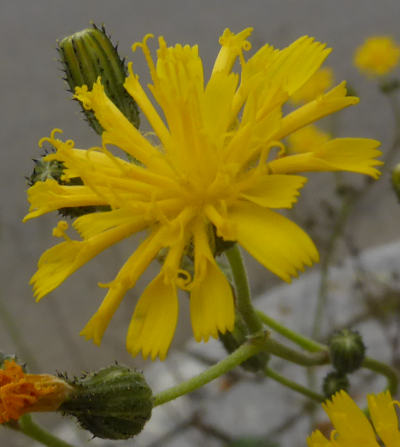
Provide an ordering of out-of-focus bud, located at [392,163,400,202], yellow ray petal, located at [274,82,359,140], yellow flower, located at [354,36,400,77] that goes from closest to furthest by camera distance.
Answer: yellow ray petal, located at [274,82,359,140]
out-of-focus bud, located at [392,163,400,202]
yellow flower, located at [354,36,400,77]

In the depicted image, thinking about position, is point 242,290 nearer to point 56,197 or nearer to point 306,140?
point 56,197

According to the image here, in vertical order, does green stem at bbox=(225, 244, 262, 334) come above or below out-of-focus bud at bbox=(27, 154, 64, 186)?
below

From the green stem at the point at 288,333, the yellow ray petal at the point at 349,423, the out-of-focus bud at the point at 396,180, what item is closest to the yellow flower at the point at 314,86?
the out-of-focus bud at the point at 396,180

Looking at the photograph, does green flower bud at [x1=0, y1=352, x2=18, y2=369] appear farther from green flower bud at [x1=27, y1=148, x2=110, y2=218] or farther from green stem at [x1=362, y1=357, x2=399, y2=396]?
green stem at [x1=362, y1=357, x2=399, y2=396]

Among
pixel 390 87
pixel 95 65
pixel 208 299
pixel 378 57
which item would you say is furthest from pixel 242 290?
pixel 378 57

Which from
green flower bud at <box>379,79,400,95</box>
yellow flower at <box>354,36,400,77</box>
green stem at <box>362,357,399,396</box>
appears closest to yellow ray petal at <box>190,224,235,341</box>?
green stem at <box>362,357,399,396</box>

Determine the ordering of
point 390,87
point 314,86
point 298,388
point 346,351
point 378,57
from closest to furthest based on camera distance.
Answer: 1. point 346,351
2. point 298,388
3. point 390,87
4. point 314,86
5. point 378,57

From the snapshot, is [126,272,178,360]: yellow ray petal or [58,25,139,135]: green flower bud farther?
[58,25,139,135]: green flower bud
